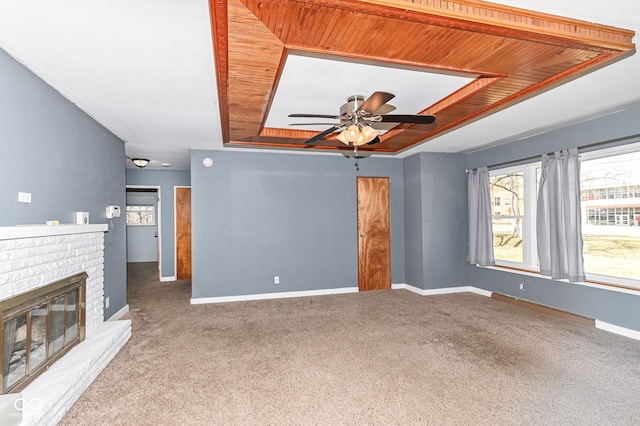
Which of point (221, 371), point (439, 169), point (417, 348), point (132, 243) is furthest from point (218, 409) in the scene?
point (132, 243)

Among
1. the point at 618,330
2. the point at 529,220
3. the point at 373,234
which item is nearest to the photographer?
the point at 618,330

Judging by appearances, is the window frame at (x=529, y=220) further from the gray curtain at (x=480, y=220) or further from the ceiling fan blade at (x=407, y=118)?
the ceiling fan blade at (x=407, y=118)

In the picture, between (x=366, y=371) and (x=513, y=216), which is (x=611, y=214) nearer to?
(x=513, y=216)

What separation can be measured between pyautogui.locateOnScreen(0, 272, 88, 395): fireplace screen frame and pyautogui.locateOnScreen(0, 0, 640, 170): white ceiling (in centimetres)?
160

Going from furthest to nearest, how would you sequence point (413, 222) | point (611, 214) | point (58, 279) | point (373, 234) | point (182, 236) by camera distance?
1. point (182, 236)
2. point (373, 234)
3. point (413, 222)
4. point (611, 214)
5. point (58, 279)

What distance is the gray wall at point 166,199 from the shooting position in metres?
6.77

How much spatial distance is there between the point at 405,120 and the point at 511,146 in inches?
111

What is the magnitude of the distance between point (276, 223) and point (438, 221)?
2.66 m

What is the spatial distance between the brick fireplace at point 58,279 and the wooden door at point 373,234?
3565 millimetres

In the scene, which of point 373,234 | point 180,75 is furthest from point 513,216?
point 180,75

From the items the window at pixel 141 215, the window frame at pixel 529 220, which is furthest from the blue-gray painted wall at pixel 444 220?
the window at pixel 141 215

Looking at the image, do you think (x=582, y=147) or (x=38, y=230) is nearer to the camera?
(x=38, y=230)

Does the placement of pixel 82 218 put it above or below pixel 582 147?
below

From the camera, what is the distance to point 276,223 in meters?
5.23
